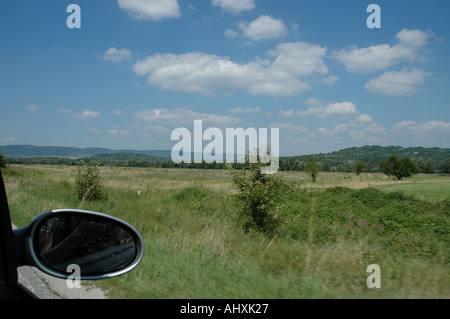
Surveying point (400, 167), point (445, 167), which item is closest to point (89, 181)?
point (400, 167)

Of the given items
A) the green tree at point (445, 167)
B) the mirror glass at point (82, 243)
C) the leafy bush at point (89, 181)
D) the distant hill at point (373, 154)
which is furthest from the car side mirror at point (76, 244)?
the distant hill at point (373, 154)

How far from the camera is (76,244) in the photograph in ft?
5.95

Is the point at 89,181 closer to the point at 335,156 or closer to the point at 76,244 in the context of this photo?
the point at 76,244

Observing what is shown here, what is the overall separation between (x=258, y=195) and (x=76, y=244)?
9068 mm

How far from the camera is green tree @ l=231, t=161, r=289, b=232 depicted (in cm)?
1066

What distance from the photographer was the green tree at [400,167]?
50375 mm

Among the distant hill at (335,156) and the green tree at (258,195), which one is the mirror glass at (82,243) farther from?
the distant hill at (335,156)

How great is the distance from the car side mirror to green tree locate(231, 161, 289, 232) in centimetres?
864

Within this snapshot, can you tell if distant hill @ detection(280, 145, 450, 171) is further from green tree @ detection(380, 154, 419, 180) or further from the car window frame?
the car window frame

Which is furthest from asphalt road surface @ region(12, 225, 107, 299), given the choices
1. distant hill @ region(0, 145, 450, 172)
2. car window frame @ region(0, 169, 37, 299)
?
distant hill @ region(0, 145, 450, 172)

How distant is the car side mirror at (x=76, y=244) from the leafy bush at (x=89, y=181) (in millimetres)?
14274

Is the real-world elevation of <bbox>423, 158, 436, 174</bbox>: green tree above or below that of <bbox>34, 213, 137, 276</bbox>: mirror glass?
below
